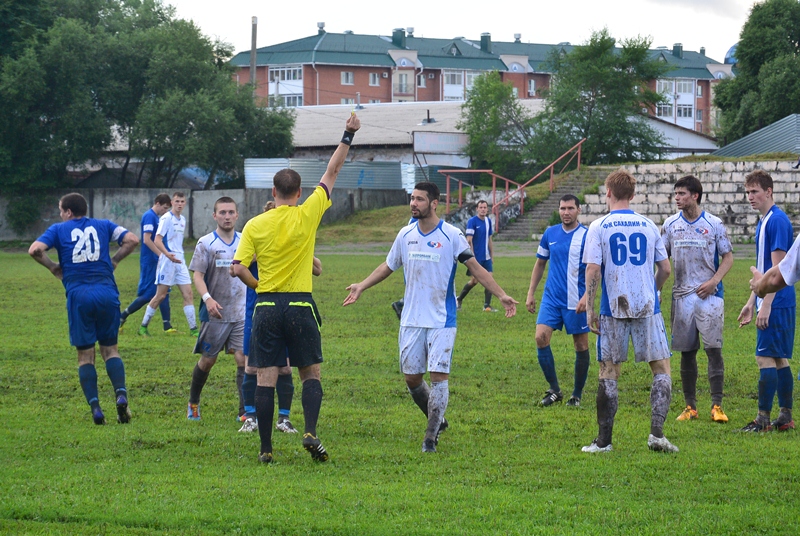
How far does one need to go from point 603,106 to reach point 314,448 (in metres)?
45.0

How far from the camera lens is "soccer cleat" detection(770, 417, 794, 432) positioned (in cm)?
801

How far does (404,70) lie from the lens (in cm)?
10731

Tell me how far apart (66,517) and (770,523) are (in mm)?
3976

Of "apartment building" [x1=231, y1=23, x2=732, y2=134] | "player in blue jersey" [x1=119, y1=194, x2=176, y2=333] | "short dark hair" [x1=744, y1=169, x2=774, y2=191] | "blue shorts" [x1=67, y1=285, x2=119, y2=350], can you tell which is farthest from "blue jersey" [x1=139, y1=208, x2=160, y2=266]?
"apartment building" [x1=231, y1=23, x2=732, y2=134]

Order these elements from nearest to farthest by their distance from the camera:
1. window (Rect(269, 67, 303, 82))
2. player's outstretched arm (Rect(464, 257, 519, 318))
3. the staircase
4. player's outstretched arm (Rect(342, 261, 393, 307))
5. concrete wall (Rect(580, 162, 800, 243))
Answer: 1. player's outstretched arm (Rect(464, 257, 519, 318))
2. player's outstretched arm (Rect(342, 261, 393, 307))
3. concrete wall (Rect(580, 162, 800, 243))
4. the staircase
5. window (Rect(269, 67, 303, 82))

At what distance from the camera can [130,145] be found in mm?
48938

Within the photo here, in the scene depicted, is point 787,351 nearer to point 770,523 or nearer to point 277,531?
point 770,523

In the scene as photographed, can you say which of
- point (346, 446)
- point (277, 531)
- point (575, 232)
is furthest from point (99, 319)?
point (575, 232)

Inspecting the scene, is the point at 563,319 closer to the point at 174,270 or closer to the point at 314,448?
the point at 314,448

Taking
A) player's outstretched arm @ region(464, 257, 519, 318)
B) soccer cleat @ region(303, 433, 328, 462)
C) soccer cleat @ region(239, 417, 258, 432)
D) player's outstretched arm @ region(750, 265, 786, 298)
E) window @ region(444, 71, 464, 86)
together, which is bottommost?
soccer cleat @ region(239, 417, 258, 432)

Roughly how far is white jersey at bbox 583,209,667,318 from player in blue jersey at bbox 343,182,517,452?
30.5 inches

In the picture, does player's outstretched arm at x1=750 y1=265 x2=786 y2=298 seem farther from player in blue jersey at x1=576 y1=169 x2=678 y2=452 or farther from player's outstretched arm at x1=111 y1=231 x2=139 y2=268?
player's outstretched arm at x1=111 y1=231 x2=139 y2=268

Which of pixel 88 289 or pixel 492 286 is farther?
pixel 88 289

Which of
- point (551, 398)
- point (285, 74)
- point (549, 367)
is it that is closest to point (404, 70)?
point (285, 74)
